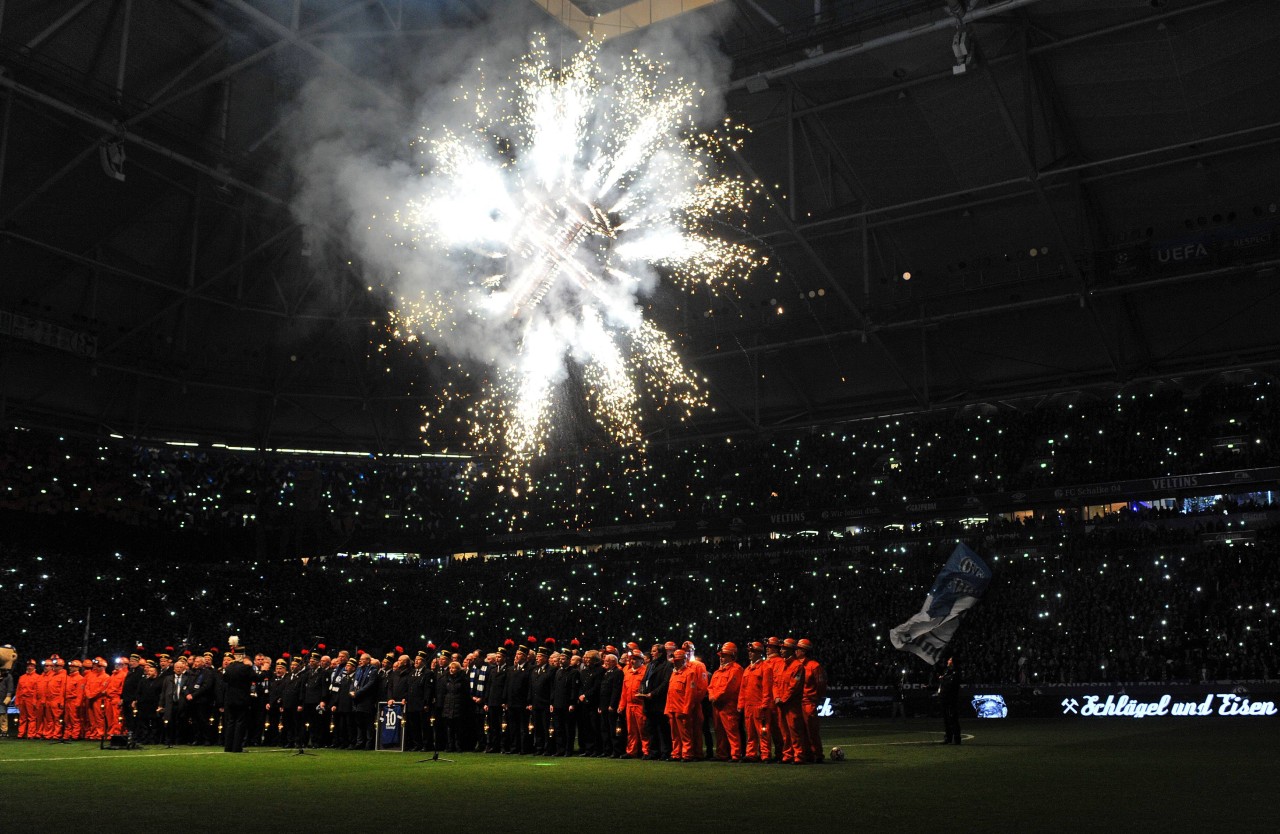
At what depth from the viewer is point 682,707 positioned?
546 inches

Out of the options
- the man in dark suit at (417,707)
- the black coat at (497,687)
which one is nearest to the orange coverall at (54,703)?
the man in dark suit at (417,707)

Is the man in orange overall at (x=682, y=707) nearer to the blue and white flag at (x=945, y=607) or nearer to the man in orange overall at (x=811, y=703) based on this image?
the man in orange overall at (x=811, y=703)

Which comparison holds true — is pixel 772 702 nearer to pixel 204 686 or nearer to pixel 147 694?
pixel 204 686

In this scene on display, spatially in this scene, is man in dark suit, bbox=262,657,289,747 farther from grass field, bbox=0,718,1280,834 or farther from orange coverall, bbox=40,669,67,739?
orange coverall, bbox=40,669,67,739

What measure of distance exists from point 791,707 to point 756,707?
1.78 ft

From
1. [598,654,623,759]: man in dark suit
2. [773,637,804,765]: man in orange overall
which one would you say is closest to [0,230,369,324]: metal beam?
[598,654,623,759]: man in dark suit

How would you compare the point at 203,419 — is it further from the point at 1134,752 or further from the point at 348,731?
the point at 1134,752

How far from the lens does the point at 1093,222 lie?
26984mm

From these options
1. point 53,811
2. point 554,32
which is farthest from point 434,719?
point 554,32

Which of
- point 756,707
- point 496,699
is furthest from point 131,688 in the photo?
point 756,707

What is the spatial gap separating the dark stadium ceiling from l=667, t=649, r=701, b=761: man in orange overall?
40.6ft

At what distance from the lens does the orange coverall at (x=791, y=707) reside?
1311 cm

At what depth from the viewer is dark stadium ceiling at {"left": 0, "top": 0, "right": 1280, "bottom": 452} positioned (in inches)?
869

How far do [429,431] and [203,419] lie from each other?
23.2ft
